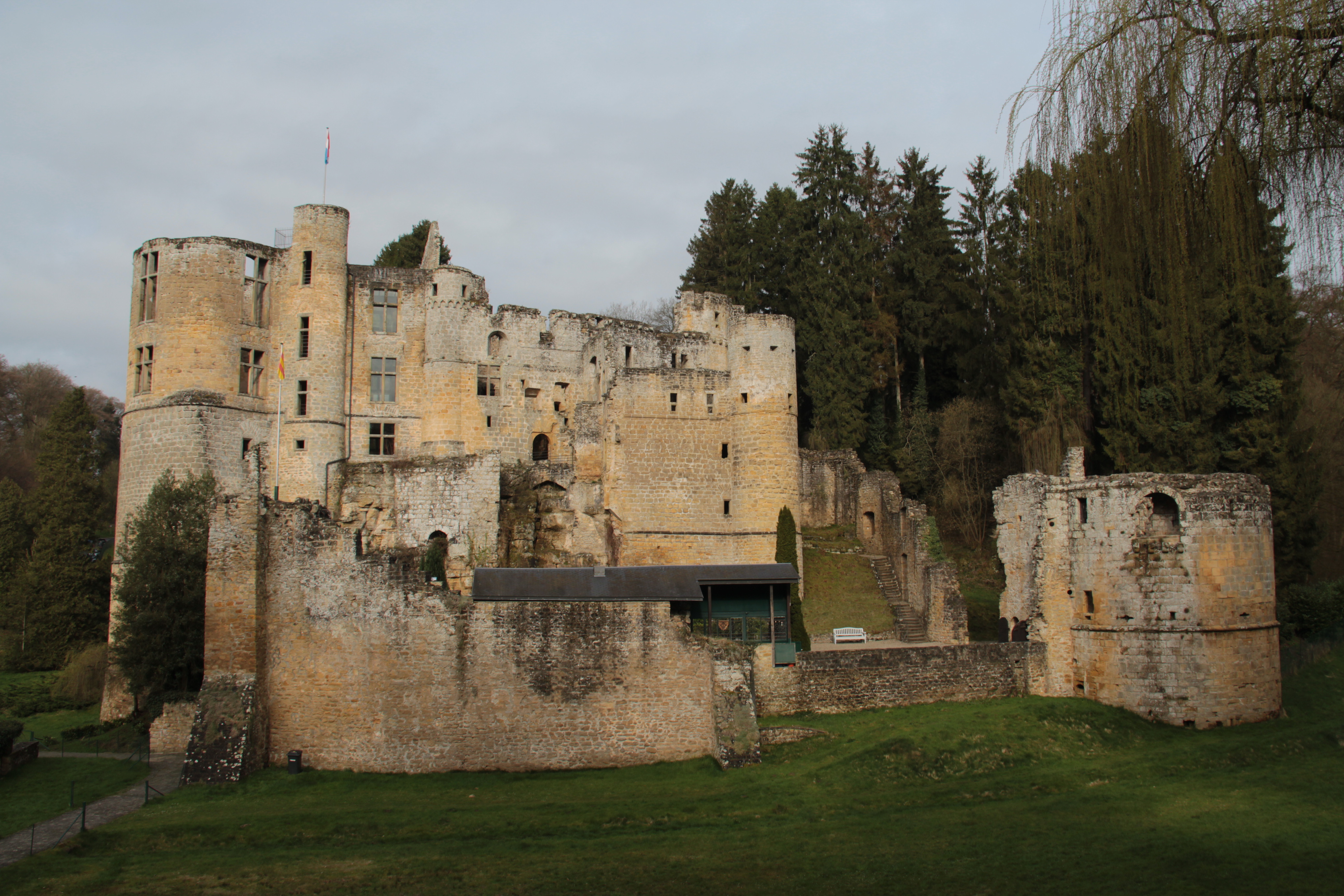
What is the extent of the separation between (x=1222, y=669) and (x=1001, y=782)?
258 inches

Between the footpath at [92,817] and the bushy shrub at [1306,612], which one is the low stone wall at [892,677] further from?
the footpath at [92,817]

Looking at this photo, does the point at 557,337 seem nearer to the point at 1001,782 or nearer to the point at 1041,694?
the point at 1041,694

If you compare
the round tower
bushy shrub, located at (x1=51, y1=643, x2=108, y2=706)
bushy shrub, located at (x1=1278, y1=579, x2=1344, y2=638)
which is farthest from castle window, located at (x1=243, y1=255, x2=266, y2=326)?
bushy shrub, located at (x1=1278, y1=579, x2=1344, y2=638)

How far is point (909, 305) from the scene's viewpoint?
40.1 metres

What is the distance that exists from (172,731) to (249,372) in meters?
13.4

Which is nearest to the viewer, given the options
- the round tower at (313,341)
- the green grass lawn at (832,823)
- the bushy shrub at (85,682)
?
the green grass lawn at (832,823)

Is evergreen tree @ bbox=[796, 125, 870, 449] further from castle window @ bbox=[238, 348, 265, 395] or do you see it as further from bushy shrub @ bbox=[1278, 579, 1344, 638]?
castle window @ bbox=[238, 348, 265, 395]

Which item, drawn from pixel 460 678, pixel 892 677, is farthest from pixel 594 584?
pixel 892 677

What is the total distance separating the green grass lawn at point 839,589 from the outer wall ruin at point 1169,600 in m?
8.86

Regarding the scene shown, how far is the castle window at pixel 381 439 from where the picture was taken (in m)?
34.3

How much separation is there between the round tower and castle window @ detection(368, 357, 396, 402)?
110cm

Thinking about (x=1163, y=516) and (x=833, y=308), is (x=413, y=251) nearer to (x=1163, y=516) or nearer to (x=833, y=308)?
(x=833, y=308)

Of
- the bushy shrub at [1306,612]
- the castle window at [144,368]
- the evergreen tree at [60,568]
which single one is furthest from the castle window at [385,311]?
the bushy shrub at [1306,612]

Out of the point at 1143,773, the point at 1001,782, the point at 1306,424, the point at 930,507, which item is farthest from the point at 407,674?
the point at 1306,424
